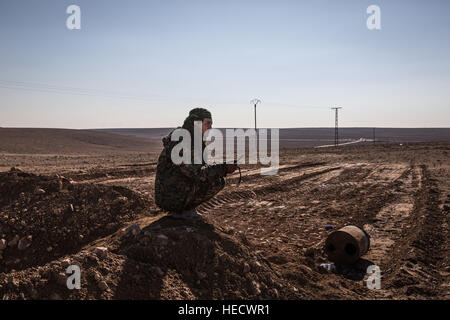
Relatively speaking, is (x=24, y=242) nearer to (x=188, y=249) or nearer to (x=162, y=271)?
(x=162, y=271)

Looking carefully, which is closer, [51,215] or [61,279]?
[61,279]

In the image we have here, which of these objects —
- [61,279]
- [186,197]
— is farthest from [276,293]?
[61,279]

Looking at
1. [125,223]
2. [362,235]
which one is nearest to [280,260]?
[362,235]

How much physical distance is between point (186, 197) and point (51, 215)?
1.81 metres

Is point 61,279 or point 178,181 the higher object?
point 178,181

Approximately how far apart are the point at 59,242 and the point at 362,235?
4.16m

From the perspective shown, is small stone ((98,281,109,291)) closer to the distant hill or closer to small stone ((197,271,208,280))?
small stone ((197,271,208,280))

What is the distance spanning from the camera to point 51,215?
4820 millimetres

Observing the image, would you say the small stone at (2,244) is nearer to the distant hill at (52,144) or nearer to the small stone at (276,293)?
the small stone at (276,293)

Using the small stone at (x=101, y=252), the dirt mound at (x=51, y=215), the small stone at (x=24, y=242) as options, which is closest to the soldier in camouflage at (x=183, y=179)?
the dirt mound at (x=51, y=215)

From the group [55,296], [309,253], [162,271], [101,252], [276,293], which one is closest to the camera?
[55,296]

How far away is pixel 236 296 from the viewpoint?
3.76 m

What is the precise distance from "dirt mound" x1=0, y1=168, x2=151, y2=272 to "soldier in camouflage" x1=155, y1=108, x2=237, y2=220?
2.73 feet

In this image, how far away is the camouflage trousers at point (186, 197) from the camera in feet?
15.4
